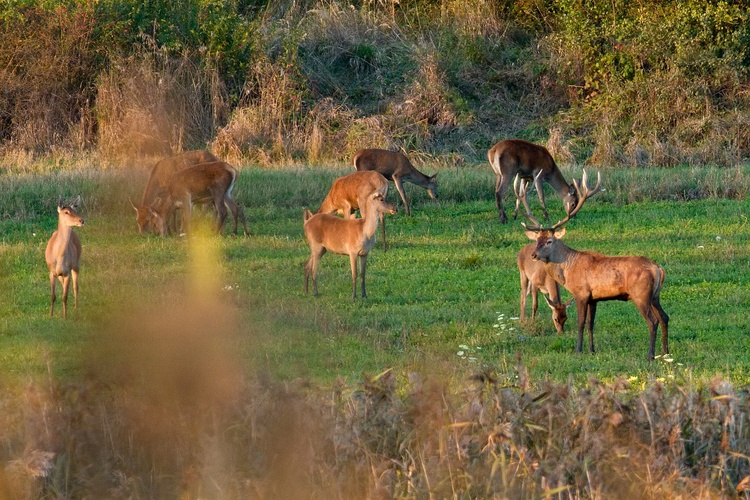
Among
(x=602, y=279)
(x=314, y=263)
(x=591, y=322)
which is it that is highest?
(x=602, y=279)

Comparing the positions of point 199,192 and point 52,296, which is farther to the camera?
point 199,192

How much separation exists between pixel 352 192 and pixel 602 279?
19.1 feet

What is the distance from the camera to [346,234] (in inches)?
509

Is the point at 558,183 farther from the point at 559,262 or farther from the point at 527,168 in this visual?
the point at 559,262

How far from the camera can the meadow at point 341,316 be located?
19.8 feet

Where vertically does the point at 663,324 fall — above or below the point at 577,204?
below

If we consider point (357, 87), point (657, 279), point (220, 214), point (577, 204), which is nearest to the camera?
point (657, 279)

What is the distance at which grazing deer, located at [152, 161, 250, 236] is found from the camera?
16625mm

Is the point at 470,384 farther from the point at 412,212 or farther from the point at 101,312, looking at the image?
the point at 412,212

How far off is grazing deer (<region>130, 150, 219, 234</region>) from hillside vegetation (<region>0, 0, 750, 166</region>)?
4320 millimetres

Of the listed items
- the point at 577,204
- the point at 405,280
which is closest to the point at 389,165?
the point at 577,204

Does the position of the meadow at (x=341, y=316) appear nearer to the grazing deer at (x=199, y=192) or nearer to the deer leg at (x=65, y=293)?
the deer leg at (x=65, y=293)

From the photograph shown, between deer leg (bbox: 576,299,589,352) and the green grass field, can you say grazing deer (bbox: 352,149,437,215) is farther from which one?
deer leg (bbox: 576,299,589,352)

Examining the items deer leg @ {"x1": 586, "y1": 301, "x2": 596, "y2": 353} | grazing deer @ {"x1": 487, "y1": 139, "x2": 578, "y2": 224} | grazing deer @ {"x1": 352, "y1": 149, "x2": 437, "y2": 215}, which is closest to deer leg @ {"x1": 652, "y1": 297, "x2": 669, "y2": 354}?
deer leg @ {"x1": 586, "y1": 301, "x2": 596, "y2": 353}
